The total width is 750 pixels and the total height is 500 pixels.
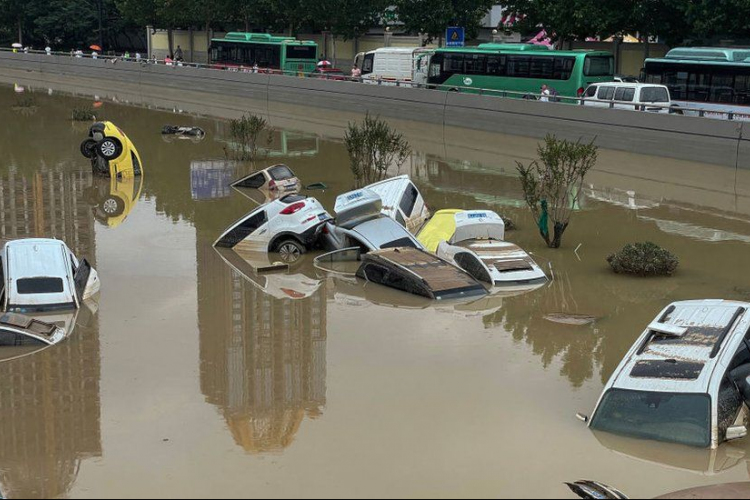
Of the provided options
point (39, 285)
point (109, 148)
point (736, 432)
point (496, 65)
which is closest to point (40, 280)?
point (39, 285)

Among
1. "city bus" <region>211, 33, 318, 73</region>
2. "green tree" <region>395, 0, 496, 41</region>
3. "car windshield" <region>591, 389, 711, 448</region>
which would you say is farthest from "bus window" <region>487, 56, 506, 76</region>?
"car windshield" <region>591, 389, 711, 448</region>

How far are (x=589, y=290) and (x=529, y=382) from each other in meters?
5.07

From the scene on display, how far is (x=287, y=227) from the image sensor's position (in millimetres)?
21438

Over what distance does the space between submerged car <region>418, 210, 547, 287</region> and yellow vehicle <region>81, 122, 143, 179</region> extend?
13216 millimetres

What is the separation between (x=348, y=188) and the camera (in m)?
29.9

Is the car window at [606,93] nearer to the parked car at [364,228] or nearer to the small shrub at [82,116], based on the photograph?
the parked car at [364,228]

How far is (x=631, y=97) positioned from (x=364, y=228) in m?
20.1

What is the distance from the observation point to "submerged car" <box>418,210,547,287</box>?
19.1 metres

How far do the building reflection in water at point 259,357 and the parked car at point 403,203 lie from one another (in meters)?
3.57

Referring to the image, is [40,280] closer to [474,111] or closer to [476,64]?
[474,111]

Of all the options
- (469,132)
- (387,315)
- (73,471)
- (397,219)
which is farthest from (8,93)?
(73,471)

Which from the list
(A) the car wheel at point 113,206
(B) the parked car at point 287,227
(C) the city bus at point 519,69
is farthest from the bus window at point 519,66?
(B) the parked car at point 287,227

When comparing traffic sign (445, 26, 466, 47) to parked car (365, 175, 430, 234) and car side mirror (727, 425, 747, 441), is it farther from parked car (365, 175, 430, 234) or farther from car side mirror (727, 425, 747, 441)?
car side mirror (727, 425, 747, 441)

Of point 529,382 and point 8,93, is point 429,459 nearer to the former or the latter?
point 529,382
